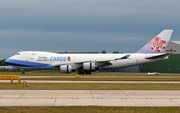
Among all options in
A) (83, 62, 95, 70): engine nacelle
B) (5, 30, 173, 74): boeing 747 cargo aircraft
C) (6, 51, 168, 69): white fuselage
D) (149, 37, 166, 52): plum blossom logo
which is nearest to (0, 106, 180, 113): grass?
(5, 30, 173, 74): boeing 747 cargo aircraft

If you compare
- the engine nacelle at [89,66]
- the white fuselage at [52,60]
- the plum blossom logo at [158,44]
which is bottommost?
the engine nacelle at [89,66]

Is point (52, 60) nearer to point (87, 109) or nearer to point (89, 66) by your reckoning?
point (89, 66)

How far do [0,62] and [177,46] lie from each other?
122m

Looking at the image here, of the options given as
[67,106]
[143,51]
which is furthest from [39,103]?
[143,51]

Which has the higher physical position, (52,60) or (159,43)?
(159,43)

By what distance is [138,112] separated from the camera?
1271 centimetres

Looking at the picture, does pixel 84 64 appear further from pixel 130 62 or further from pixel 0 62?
pixel 0 62

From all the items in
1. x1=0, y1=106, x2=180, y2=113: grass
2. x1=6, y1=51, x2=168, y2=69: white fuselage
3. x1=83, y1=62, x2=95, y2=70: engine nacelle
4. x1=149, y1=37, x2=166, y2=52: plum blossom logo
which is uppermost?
x1=149, y1=37, x2=166, y2=52: plum blossom logo

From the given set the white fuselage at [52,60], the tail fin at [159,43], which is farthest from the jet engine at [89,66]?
the tail fin at [159,43]

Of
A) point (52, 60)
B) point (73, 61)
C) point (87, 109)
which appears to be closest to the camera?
point (87, 109)

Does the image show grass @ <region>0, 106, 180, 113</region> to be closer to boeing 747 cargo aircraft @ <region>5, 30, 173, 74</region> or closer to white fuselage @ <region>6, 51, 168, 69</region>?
boeing 747 cargo aircraft @ <region>5, 30, 173, 74</region>

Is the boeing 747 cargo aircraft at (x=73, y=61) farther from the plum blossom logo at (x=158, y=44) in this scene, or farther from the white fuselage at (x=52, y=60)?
the plum blossom logo at (x=158, y=44)

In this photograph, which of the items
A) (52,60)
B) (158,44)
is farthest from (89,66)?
(158,44)

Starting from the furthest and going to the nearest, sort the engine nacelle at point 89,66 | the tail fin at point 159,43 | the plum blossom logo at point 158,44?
1. the plum blossom logo at point 158,44
2. the tail fin at point 159,43
3. the engine nacelle at point 89,66
